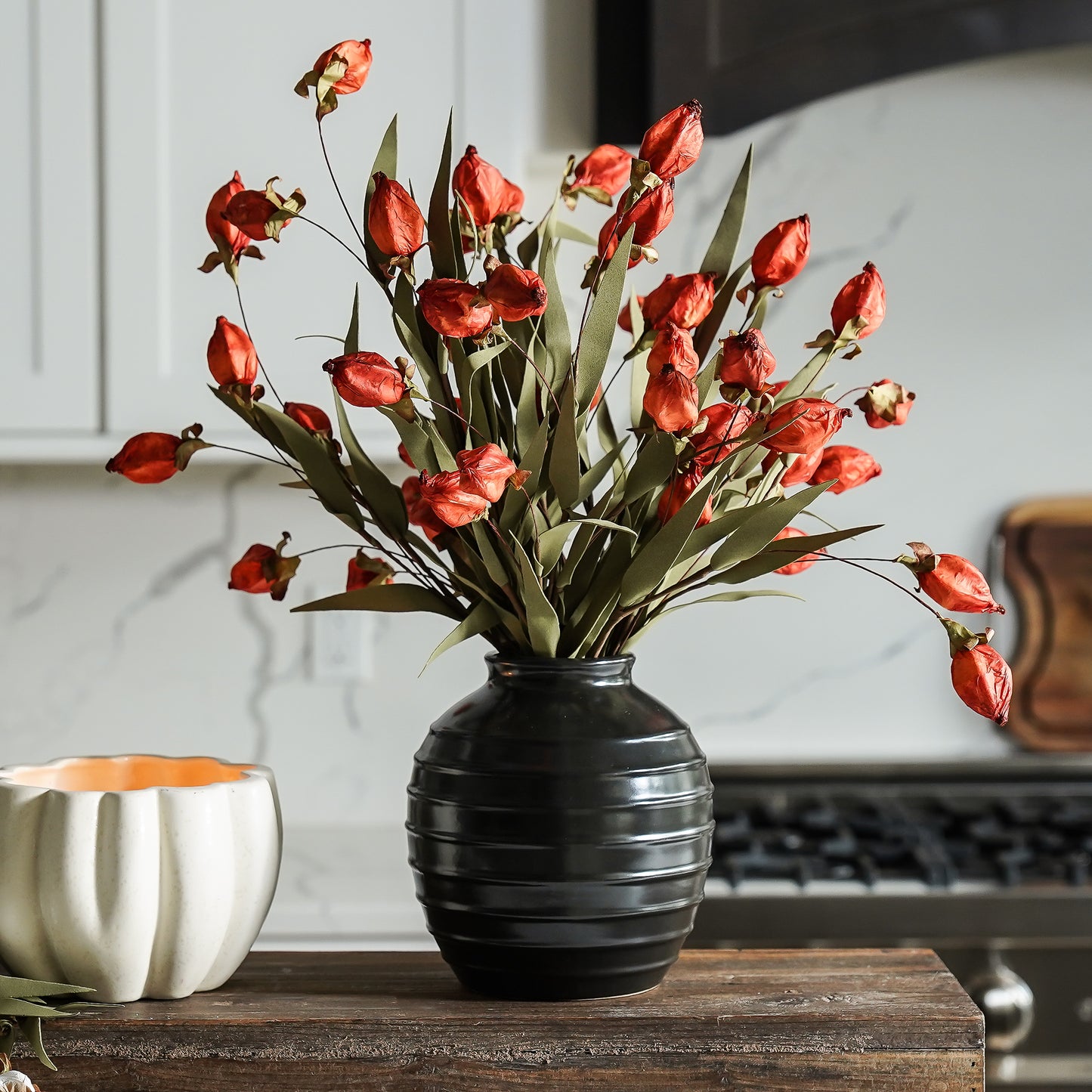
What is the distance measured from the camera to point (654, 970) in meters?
0.67

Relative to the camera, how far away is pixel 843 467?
0.69 metres

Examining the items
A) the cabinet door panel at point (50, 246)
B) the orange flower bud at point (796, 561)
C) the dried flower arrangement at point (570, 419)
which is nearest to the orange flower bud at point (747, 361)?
the dried flower arrangement at point (570, 419)

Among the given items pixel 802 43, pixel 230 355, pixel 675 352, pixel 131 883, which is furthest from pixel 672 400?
pixel 802 43

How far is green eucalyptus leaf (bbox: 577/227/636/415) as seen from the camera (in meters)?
0.62

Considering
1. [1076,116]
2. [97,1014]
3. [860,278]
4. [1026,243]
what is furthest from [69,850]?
[1076,116]

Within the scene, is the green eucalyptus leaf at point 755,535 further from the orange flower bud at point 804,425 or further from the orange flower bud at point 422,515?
the orange flower bud at point 422,515

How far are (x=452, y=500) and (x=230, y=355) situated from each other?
177 millimetres

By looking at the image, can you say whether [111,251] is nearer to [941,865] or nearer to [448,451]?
[448,451]

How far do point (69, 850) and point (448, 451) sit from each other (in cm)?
27

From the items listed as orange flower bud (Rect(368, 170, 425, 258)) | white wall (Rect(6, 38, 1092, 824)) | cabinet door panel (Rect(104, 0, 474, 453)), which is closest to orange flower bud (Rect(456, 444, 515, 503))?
orange flower bud (Rect(368, 170, 425, 258))

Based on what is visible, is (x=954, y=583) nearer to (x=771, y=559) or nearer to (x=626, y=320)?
(x=771, y=559)

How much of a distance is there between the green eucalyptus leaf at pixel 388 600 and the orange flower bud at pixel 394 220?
0.59 ft

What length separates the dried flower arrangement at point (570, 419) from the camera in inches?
23.4

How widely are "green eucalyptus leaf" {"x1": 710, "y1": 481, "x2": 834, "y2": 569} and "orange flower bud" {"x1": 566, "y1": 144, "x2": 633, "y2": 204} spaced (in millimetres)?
208
